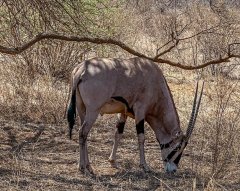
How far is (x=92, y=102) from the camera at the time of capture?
21.9ft

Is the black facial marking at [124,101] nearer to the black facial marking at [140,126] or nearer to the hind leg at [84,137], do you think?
the black facial marking at [140,126]

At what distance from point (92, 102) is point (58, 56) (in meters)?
5.71

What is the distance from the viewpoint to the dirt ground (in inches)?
242

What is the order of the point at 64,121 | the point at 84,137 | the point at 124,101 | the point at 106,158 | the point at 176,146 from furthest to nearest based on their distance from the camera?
the point at 64,121 → the point at 106,158 → the point at 176,146 → the point at 124,101 → the point at 84,137

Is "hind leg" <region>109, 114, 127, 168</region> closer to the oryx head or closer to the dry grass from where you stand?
the dry grass

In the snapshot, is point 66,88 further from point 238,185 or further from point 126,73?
point 238,185

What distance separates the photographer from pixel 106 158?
7605 millimetres

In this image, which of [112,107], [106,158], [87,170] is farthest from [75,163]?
[112,107]

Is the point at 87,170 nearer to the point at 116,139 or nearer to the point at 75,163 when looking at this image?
the point at 75,163

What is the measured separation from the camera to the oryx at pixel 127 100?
6.73m

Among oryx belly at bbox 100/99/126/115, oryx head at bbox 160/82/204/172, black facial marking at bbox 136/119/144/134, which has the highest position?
oryx belly at bbox 100/99/126/115

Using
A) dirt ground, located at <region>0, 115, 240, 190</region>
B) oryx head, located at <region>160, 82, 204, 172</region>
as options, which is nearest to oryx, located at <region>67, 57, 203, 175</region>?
oryx head, located at <region>160, 82, 204, 172</region>

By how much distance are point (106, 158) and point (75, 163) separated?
60 centimetres

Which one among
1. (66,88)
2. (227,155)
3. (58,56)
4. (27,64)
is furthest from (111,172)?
(58,56)
